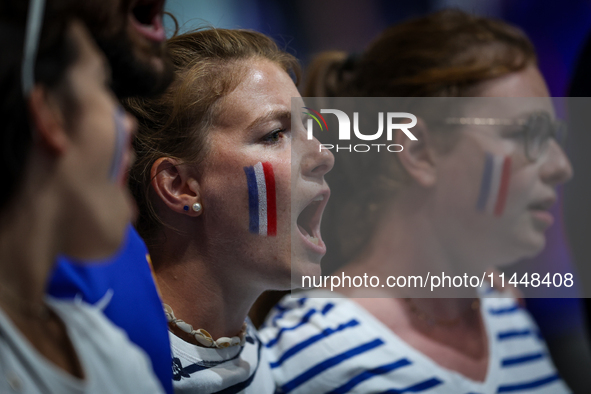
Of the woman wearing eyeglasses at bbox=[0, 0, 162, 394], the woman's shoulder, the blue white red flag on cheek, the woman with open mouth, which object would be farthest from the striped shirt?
the blue white red flag on cheek

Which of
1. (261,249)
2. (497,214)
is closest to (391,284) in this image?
(497,214)

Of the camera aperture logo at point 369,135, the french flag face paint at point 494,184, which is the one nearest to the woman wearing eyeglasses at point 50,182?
the camera aperture logo at point 369,135

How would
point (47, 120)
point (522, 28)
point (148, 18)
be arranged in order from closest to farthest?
point (47, 120) < point (148, 18) < point (522, 28)

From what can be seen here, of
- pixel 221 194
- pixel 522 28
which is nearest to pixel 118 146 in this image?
pixel 221 194

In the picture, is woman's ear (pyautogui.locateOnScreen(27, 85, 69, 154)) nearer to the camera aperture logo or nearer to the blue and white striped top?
→ the camera aperture logo

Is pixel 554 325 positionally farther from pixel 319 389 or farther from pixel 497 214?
pixel 319 389

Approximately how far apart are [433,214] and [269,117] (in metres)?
0.54

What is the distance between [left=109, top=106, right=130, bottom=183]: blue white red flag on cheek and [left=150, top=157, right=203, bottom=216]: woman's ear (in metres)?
0.39

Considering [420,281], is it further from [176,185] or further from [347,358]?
[176,185]

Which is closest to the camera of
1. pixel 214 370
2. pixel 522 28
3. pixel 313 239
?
pixel 214 370

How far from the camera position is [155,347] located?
0.79m

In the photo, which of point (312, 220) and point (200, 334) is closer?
point (200, 334)

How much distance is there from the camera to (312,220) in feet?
3.69

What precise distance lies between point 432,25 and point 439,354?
801mm
